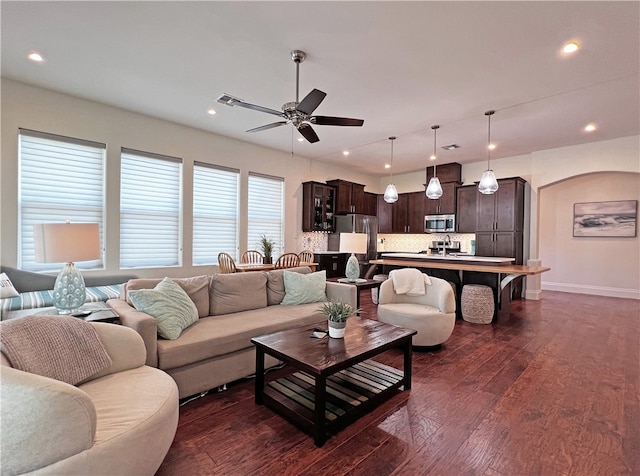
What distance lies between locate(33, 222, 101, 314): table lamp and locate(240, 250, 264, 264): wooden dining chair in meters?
3.57

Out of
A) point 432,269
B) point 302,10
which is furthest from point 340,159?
point 302,10

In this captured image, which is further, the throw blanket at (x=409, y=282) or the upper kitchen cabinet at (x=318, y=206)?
the upper kitchen cabinet at (x=318, y=206)

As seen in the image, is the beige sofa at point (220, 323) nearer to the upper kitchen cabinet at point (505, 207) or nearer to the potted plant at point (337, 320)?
the potted plant at point (337, 320)

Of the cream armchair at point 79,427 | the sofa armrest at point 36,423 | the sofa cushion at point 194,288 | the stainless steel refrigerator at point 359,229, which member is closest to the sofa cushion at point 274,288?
the sofa cushion at point 194,288

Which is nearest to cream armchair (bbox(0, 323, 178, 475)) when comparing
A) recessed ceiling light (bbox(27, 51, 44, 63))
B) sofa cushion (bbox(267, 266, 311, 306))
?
sofa cushion (bbox(267, 266, 311, 306))

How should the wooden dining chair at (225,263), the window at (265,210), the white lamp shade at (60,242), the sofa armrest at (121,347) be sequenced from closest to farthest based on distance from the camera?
the sofa armrest at (121,347), the white lamp shade at (60,242), the wooden dining chair at (225,263), the window at (265,210)

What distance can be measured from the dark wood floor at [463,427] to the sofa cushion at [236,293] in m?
0.79

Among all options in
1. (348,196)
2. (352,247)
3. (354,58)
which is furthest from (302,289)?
(348,196)

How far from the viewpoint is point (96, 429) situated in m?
1.30

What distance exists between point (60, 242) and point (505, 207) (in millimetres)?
7030

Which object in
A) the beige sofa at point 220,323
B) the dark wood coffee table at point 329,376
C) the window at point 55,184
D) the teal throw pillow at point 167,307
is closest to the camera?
the dark wood coffee table at point 329,376

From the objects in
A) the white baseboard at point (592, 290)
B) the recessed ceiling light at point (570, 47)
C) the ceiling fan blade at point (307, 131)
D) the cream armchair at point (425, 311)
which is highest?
the recessed ceiling light at point (570, 47)

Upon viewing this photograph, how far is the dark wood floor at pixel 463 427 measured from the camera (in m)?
1.70

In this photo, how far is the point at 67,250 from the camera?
2.12 meters
